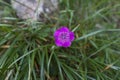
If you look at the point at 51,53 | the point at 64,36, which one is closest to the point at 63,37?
Result: the point at 64,36

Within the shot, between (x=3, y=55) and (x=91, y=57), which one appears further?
(x=91, y=57)

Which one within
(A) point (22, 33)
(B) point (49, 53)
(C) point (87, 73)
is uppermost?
(A) point (22, 33)

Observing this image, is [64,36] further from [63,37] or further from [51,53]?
[51,53]

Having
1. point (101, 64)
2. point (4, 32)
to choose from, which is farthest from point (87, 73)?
point (4, 32)

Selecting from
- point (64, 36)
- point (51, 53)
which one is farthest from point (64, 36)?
point (51, 53)

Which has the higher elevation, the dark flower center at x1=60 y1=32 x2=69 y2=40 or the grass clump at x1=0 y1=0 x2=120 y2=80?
the dark flower center at x1=60 y1=32 x2=69 y2=40

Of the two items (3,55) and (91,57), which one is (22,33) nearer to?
(3,55)

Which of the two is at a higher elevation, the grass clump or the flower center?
the flower center

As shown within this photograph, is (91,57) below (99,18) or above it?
below
